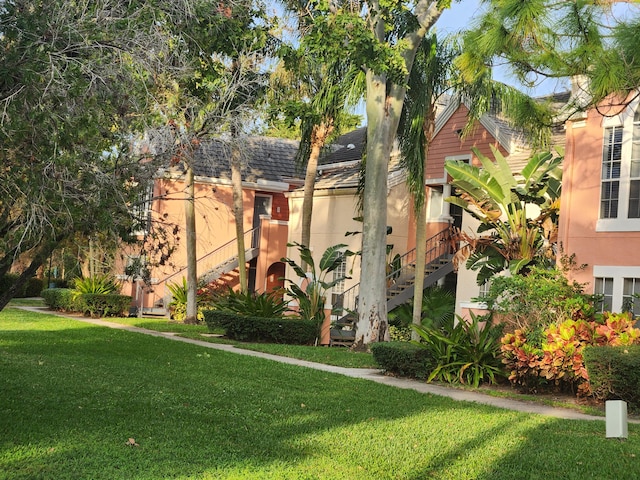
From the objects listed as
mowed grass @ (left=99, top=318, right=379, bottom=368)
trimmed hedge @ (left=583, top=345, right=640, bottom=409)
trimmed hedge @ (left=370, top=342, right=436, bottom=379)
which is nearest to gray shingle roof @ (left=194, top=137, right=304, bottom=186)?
mowed grass @ (left=99, top=318, right=379, bottom=368)

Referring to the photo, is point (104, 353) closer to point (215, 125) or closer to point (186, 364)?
point (186, 364)

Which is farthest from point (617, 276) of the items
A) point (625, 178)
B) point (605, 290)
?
point (625, 178)

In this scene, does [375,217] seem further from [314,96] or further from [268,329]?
[314,96]

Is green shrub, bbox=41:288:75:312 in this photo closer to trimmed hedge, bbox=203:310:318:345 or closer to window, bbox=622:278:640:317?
trimmed hedge, bbox=203:310:318:345

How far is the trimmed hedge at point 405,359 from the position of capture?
14.6 meters

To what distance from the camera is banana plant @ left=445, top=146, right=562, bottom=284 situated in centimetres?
1914

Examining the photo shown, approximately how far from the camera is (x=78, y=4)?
28.1 ft

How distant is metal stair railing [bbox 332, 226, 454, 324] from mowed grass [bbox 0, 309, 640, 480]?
11.2m

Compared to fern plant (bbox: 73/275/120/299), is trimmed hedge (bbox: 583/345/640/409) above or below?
below

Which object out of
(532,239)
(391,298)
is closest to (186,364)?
(532,239)

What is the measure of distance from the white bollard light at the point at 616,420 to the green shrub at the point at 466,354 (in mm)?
5573

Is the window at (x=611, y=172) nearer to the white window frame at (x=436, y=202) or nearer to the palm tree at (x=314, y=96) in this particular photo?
the palm tree at (x=314, y=96)

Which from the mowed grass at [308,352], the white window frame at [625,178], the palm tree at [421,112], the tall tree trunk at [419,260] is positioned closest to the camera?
the white window frame at [625,178]

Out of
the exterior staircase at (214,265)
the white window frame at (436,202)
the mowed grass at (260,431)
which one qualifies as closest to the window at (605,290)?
the mowed grass at (260,431)
